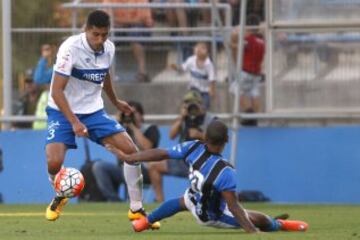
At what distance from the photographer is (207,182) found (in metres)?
11.5

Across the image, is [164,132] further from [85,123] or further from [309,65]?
[85,123]

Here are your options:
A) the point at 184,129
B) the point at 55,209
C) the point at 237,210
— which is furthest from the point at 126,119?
the point at 237,210

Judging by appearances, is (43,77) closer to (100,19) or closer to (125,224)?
(125,224)

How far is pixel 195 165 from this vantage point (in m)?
11.6

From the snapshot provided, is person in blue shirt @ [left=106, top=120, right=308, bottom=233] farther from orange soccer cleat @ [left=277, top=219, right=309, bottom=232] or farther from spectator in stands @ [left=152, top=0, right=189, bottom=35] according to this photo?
spectator in stands @ [left=152, top=0, right=189, bottom=35]

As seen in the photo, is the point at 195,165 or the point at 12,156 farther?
the point at 12,156

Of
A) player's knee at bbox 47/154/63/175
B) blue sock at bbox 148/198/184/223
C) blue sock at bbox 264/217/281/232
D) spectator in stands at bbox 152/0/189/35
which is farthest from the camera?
spectator in stands at bbox 152/0/189/35

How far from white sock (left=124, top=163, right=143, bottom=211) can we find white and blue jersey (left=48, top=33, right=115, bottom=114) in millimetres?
745

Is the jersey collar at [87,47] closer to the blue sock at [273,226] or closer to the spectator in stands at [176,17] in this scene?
the blue sock at [273,226]

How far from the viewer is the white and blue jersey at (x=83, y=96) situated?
13.3 metres

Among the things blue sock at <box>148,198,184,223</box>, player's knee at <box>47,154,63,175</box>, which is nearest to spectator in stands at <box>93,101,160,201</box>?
player's knee at <box>47,154,63,175</box>

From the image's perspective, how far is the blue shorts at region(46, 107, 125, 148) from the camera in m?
13.3

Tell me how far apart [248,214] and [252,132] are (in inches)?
321

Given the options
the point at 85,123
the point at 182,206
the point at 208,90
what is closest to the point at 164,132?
the point at 208,90
